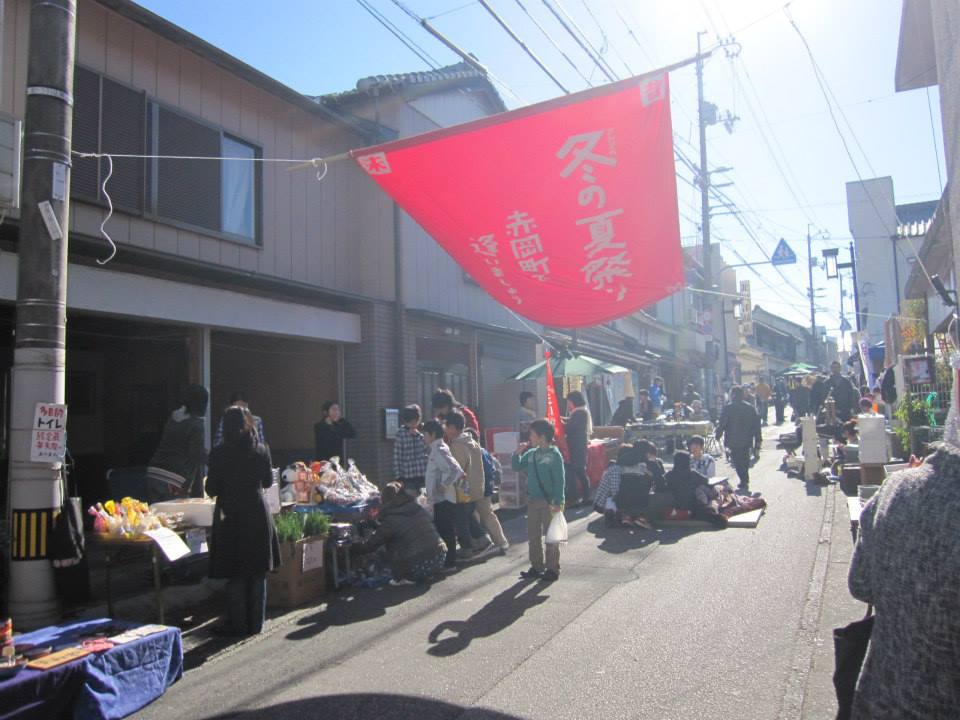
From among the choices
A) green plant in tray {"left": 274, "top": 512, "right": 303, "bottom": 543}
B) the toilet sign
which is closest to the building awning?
the toilet sign

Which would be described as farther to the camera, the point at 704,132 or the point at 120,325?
the point at 704,132

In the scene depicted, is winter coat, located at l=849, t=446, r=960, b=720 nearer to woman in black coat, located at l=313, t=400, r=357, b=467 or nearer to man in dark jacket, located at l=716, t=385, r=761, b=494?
woman in black coat, located at l=313, t=400, r=357, b=467

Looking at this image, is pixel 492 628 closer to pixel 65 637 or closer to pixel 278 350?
pixel 65 637

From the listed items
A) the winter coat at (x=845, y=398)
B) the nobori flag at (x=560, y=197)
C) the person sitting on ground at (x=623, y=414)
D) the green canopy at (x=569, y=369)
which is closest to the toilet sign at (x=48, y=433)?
the nobori flag at (x=560, y=197)

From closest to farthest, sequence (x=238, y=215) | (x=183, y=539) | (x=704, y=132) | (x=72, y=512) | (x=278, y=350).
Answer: (x=72, y=512) → (x=183, y=539) → (x=238, y=215) → (x=278, y=350) → (x=704, y=132)

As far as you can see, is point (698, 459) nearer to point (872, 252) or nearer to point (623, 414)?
point (623, 414)

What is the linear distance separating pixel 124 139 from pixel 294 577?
218 inches

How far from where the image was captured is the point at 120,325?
11172mm

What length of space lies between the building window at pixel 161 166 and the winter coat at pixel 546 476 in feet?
17.4

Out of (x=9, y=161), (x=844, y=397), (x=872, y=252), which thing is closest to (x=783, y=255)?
(x=872, y=252)

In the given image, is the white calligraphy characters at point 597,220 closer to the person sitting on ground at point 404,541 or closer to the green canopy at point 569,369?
the person sitting on ground at point 404,541

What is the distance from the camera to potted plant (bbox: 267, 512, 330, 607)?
6.77 m

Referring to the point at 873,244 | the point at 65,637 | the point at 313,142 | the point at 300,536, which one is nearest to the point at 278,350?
the point at 313,142

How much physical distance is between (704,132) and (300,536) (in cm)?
2501
